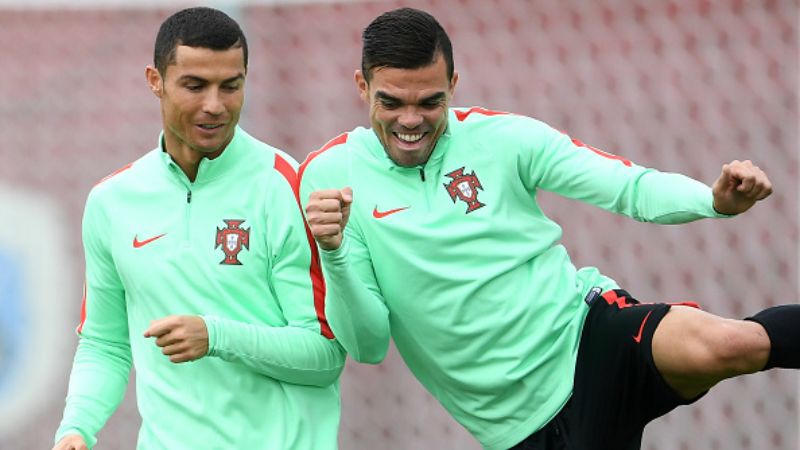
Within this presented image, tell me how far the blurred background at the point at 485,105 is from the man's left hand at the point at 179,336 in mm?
2255

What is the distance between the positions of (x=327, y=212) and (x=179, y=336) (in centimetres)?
43

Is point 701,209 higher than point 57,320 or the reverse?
higher

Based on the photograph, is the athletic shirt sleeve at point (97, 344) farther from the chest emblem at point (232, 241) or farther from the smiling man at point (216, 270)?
the chest emblem at point (232, 241)

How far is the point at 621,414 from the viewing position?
3.77 m

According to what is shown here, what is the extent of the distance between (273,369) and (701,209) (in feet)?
3.49

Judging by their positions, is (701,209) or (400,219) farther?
(400,219)

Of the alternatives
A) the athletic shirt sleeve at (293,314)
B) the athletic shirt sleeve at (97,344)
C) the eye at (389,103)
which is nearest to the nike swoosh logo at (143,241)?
the athletic shirt sleeve at (97,344)

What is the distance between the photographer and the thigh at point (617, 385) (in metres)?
3.71

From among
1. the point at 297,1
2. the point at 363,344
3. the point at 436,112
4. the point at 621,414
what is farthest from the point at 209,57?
the point at 297,1

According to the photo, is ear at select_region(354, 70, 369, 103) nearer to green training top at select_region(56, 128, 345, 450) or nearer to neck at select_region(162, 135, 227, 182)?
green training top at select_region(56, 128, 345, 450)

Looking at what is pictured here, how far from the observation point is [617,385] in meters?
3.74

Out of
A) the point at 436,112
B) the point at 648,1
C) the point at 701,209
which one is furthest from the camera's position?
the point at 648,1

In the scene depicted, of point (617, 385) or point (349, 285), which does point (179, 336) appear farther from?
point (617, 385)

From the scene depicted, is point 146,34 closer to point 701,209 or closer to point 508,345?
point 508,345
